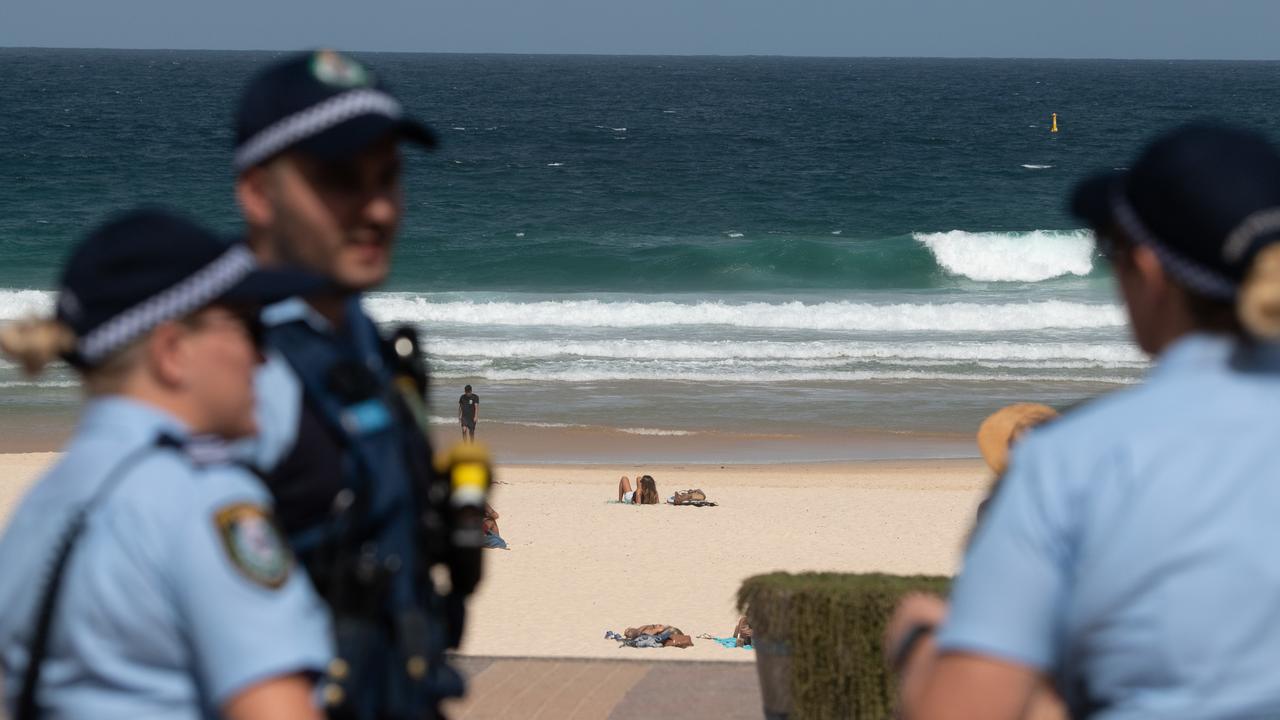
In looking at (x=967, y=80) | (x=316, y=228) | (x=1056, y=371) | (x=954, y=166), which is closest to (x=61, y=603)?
(x=316, y=228)

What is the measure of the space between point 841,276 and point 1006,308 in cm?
751

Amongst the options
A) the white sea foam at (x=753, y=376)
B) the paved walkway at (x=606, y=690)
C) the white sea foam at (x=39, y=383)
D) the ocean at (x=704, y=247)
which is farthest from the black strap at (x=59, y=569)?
the white sea foam at (x=39, y=383)

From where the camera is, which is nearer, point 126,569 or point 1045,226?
point 126,569

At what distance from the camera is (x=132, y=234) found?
82.5 inches

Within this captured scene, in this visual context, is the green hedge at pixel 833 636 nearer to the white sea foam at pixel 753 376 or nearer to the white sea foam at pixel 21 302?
the white sea foam at pixel 753 376

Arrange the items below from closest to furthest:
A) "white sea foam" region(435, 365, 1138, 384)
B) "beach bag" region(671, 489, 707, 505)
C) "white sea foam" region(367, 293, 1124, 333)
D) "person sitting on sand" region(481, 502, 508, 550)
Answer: "person sitting on sand" region(481, 502, 508, 550)
"beach bag" region(671, 489, 707, 505)
"white sea foam" region(435, 365, 1138, 384)
"white sea foam" region(367, 293, 1124, 333)

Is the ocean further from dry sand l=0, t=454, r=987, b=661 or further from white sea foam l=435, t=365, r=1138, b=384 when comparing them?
dry sand l=0, t=454, r=987, b=661

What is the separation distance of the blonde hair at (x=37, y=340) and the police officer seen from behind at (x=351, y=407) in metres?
0.30

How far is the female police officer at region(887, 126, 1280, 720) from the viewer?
1886 millimetres

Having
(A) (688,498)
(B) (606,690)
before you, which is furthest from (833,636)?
(A) (688,498)

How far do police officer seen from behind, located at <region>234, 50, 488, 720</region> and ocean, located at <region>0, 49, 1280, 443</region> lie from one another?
7.50 m

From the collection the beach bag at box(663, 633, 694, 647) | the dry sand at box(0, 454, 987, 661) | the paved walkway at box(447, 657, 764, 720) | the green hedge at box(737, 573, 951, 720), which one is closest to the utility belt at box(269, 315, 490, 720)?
the green hedge at box(737, 573, 951, 720)

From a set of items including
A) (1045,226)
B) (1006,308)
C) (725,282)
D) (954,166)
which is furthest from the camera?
(954,166)

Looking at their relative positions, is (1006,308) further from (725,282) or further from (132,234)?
(132,234)
